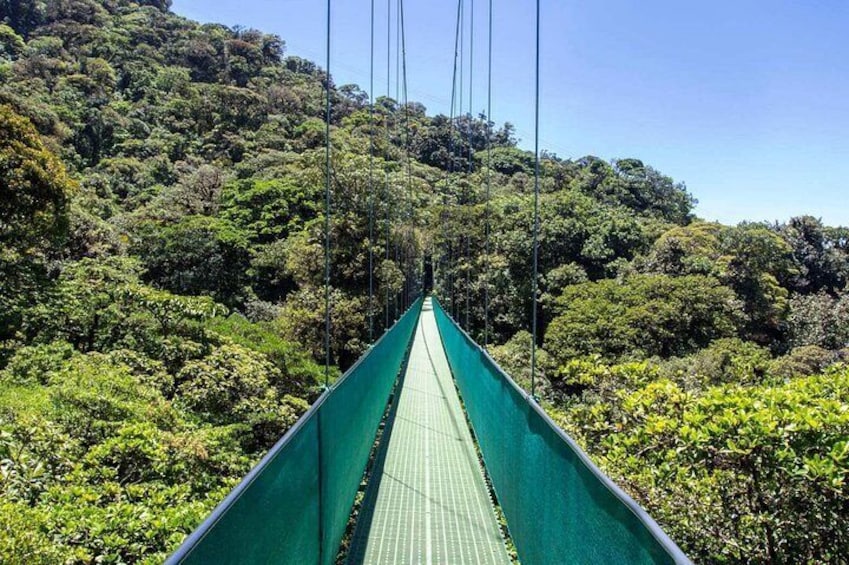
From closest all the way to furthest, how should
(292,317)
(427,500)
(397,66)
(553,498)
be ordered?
1. (553,498)
2. (427,500)
3. (292,317)
4. (397,66)

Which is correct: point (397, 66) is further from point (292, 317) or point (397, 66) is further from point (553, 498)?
point (553, 498)

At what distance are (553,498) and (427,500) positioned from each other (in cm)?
206

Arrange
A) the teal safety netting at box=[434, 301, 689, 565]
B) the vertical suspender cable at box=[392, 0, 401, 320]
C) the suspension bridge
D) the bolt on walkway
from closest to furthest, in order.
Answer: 1. the teal safety netting at box=[434, 301, 689, 565]
2. the suspension bridge
3. the bolt on walkway
4. the vertical suspender cable at box=[392, 0, 401, 320]

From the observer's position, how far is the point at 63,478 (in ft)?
12.9

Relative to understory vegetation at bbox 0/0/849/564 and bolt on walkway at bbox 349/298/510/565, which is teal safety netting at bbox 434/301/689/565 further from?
understory vegetation at bbox 0/0/849/564

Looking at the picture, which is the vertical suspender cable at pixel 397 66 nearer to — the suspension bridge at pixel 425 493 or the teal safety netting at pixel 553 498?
the suspension bridge at pixel 425 493

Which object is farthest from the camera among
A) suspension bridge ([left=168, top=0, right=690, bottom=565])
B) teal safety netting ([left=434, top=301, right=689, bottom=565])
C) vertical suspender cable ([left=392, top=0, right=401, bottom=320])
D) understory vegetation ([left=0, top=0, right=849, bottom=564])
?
vertical suspender cable ([left=392, top=0, right=401, bottom=320])

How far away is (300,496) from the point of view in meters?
1.77

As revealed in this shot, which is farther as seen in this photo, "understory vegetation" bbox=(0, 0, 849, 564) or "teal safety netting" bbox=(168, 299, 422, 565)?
"understory vegetation" bbox=(0, 0, 849, 564)

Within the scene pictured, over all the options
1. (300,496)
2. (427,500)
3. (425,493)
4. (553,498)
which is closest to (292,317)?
(425,493)

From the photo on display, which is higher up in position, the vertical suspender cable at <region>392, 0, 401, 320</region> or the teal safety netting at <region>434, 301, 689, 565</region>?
the vertical suspender cable at <region>392, 0, 401, 320</region>

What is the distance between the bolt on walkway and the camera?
2949mm

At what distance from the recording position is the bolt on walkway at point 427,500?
9.68 feet

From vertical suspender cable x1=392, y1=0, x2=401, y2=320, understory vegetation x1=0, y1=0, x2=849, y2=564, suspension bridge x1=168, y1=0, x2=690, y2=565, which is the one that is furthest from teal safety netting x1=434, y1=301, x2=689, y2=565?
vertical suspender cable x1=392, y1=0, x2=401, y2=320
